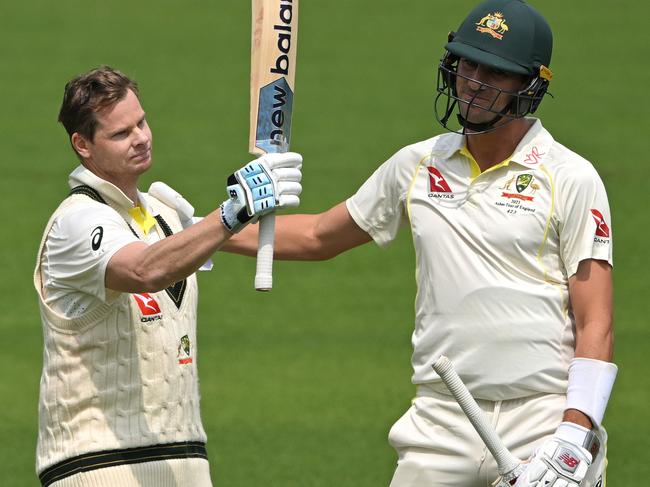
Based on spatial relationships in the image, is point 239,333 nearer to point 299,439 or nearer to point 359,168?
point 299,439

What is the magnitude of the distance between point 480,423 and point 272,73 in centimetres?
136

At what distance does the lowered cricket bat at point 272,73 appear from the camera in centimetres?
509

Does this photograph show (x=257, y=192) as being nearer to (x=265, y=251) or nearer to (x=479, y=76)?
(x=265, y=251)

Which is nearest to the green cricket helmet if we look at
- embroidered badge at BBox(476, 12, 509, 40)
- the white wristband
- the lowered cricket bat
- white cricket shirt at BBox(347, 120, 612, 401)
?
embroidered badge at BBox(476, 12, 509, 40)

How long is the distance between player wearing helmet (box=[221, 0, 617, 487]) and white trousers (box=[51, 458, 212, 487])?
712 mm

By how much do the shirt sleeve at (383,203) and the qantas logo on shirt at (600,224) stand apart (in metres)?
0.70

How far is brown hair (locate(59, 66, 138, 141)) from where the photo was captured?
520 cm

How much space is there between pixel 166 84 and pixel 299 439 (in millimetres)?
8242

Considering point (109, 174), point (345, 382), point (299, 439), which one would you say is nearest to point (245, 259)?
point (345, 382)

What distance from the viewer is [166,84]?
16.3 m

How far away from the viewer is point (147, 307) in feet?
16.9

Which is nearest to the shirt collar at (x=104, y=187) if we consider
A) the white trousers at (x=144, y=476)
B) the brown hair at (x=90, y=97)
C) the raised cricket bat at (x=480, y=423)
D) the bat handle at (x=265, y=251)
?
the brown hair at (x=90, y=97)

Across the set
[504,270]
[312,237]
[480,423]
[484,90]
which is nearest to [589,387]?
[480,423]

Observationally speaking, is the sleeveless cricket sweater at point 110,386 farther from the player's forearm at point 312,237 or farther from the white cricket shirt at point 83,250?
the player's forearm at point 312,237
